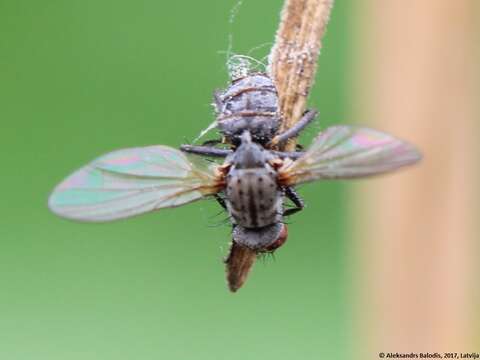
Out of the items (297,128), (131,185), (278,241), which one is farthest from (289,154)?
(131,185)

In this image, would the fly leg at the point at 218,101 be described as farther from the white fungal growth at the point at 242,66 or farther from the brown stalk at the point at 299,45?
the brown stalk at the point at 299,45

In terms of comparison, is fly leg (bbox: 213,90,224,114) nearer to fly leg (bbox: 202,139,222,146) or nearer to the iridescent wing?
fly leg (bbox: 202,139,222,146)

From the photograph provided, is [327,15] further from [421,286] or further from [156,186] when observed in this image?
[421,286]

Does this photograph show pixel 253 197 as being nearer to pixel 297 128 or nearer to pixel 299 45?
pixel 297 128

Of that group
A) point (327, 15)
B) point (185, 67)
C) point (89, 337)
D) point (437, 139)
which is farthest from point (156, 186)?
point (185, 67)

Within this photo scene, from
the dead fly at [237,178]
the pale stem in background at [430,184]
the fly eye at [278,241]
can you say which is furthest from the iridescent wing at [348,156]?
the pale stem in background at [430,184]
